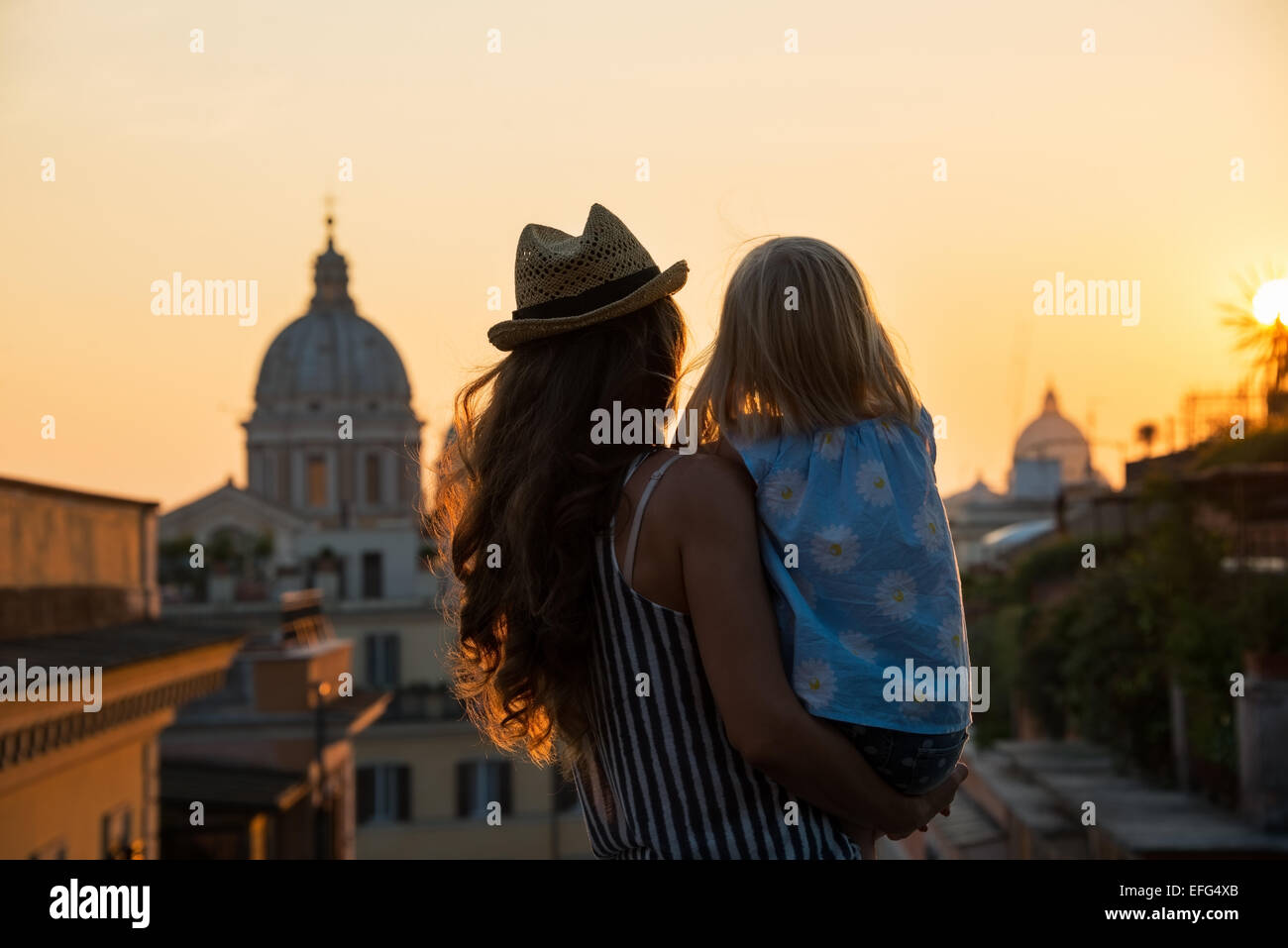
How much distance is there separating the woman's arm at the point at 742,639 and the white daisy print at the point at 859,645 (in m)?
0.09

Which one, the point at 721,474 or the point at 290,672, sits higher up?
the point at 721,474

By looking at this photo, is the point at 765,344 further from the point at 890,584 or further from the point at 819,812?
the point at 819,812

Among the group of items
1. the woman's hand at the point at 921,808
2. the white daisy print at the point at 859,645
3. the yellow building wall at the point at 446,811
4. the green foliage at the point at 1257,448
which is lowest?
the yellow building wall at the point at 446,811

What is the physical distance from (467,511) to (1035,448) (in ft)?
379

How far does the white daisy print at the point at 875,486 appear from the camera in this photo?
2.09 m

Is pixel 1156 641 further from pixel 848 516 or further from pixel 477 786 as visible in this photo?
pixel 477 786

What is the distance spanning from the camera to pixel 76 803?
39.9 feet

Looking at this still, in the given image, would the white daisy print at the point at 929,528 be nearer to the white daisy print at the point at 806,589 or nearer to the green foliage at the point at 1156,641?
the white daisy print at the point at 806,589

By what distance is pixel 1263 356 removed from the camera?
18.1 meters

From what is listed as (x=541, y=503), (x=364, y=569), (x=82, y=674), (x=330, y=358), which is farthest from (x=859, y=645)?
(x=330, y=358)

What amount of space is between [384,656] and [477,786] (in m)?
7.85

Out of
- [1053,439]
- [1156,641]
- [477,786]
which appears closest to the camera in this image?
[1156,641]

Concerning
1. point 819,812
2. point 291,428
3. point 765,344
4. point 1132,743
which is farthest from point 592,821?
point 291,428

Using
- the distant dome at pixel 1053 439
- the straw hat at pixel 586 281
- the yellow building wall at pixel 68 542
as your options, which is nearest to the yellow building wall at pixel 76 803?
the yellow building wall at pixel 68 542
